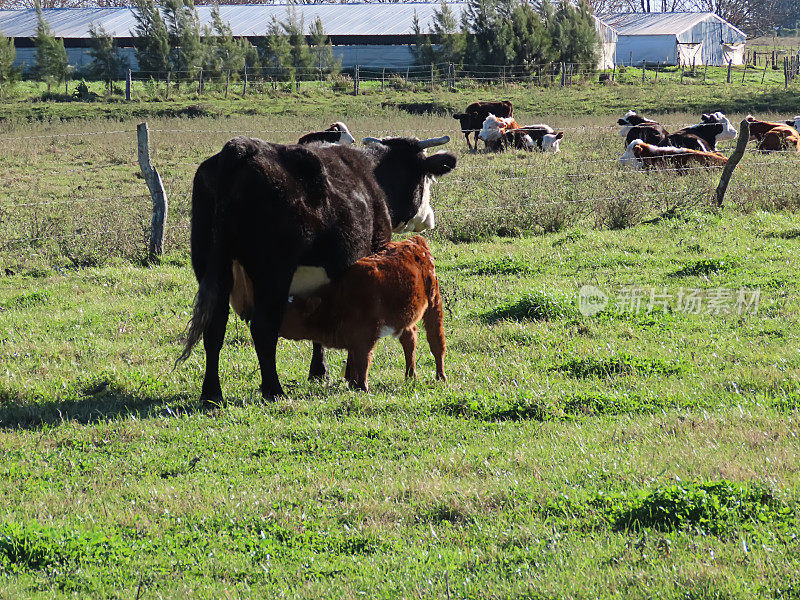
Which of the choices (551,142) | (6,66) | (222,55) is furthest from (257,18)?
(551,142)

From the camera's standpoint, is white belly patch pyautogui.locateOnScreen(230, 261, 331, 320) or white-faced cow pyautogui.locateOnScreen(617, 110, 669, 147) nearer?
white belly patch pyautogui.locateOnScreen(230, 261, 331, 320)

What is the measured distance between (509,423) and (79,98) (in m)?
39.7

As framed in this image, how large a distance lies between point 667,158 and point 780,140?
5132 millimetres

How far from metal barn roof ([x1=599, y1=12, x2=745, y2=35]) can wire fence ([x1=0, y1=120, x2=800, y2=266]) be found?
51005mm

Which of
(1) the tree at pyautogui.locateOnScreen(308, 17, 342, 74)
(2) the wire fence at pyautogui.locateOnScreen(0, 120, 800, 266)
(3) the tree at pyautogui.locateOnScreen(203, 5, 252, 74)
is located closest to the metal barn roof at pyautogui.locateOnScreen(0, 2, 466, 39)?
(1) the tree at pyautogui.locateOnScreen(308, 17, 342, 74)

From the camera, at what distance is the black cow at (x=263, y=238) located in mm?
6613

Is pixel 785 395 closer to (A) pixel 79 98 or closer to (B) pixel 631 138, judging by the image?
(B) pixel 631 138

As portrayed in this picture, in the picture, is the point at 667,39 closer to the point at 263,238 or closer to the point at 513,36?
the point at 513,36

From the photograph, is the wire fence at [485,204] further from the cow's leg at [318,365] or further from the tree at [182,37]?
the tree at [182,37]

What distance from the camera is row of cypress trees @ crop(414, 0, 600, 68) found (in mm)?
48625

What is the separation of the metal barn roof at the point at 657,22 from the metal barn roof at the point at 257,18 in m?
14.3

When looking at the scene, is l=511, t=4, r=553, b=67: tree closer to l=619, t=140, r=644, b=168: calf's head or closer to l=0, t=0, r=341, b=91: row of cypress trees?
l=0, t=0, r=341, b=91: row of cypress trees

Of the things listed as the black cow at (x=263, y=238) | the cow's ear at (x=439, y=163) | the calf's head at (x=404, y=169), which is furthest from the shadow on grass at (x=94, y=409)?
the cow's ear at (x=439, y=163)

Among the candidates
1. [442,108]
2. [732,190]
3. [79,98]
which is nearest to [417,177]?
[732,190]
